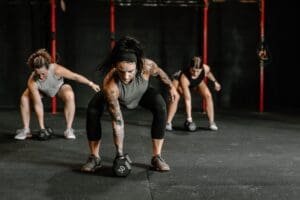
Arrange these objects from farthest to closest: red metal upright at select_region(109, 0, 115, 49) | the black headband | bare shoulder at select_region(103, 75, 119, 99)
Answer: red metal upright at select_region(109, 0, 115, 49) → bare shoulder at select_region(103, 75, 119, 99) → the black headband

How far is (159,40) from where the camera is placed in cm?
697

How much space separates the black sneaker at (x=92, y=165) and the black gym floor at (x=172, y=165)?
5 centimetres

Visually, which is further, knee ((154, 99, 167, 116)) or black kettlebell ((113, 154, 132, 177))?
knee ((154, 99, 167, 116))

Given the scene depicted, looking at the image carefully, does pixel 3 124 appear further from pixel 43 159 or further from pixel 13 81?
pixel 43 159

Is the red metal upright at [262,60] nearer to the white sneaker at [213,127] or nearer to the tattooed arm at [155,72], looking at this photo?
the white sneaker at [213,127]

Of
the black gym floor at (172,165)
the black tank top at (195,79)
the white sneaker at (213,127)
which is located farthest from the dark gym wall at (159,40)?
the white sneaker at (213,127)

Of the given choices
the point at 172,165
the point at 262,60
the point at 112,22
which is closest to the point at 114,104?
the point at 172,165

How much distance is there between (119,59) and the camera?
3.35 m

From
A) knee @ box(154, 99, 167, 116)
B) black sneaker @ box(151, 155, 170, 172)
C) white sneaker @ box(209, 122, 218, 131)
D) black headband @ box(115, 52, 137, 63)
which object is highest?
black headband @ box(115, 52, 137, 63)

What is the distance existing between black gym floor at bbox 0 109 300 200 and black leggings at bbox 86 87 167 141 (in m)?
0.27

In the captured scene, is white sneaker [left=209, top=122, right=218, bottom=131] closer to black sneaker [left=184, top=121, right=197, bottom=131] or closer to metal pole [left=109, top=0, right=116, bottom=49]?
black sneaker [left=184, top=121, right=197, bottom=131]

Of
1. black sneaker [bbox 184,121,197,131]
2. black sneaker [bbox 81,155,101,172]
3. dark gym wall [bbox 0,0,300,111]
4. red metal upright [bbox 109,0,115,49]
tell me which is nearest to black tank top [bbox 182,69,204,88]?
black sneaker [bbox 184,121,197,131]

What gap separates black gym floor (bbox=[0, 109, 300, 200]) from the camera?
3.17 m

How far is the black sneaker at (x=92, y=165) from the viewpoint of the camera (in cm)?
365
